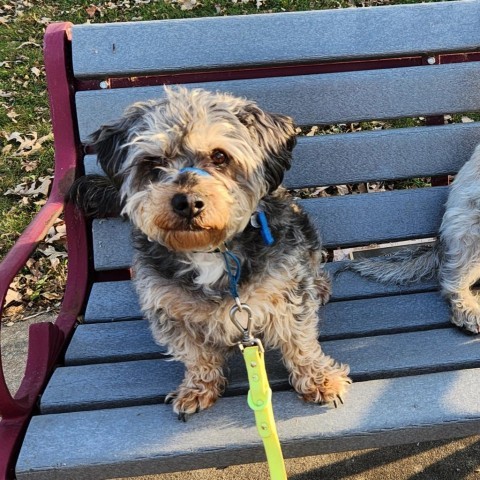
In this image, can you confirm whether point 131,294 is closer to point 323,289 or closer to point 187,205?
point 323,289

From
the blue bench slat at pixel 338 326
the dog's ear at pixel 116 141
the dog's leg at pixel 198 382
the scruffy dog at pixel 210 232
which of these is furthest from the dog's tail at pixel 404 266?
the dog's ear at pixel 116 141

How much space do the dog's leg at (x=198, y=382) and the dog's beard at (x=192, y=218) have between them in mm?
547

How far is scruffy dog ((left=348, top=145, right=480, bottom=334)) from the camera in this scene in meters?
2.46

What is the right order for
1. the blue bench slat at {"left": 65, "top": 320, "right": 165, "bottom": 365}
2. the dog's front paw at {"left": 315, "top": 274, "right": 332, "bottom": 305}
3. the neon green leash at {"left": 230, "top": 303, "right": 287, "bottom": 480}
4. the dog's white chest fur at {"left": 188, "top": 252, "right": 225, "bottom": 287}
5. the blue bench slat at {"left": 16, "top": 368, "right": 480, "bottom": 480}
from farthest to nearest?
the dog's front paw at {"left": 315, "top": 274, "right": 332, "bottom": 305}
the blue bench slat at {"left": 65, "top": 320, "right": 165, "bottom": 365}
the dog's white chest fur at {"left": 188, "top": 252, "right": 225, "bottom": 287}
the blue bench slat at {"left": 16, "top": 368, "right": 480, "bottom": 480}
the neon green leash at {"left": 230, "top": 303, "right": 287, "bottom": 480}

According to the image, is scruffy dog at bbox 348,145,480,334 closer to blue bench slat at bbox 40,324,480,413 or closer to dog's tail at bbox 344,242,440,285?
dog's tail at bbox 344,242,440,285

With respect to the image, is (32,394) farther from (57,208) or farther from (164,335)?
(57,208)

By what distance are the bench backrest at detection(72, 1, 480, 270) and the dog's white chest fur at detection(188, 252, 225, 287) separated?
2.90ft

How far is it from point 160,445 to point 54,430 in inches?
15.4

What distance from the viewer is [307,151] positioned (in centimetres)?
280

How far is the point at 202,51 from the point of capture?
2705 mm

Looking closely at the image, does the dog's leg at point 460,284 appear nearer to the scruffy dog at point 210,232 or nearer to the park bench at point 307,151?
the park bench at point 307,151

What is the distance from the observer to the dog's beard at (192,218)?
1.73 m

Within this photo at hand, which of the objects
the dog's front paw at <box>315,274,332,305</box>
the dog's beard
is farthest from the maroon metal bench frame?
the dog's front paw at <box>315,274,332,305</box>

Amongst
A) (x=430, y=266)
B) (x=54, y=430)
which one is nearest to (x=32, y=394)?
(x=54, y=430)
